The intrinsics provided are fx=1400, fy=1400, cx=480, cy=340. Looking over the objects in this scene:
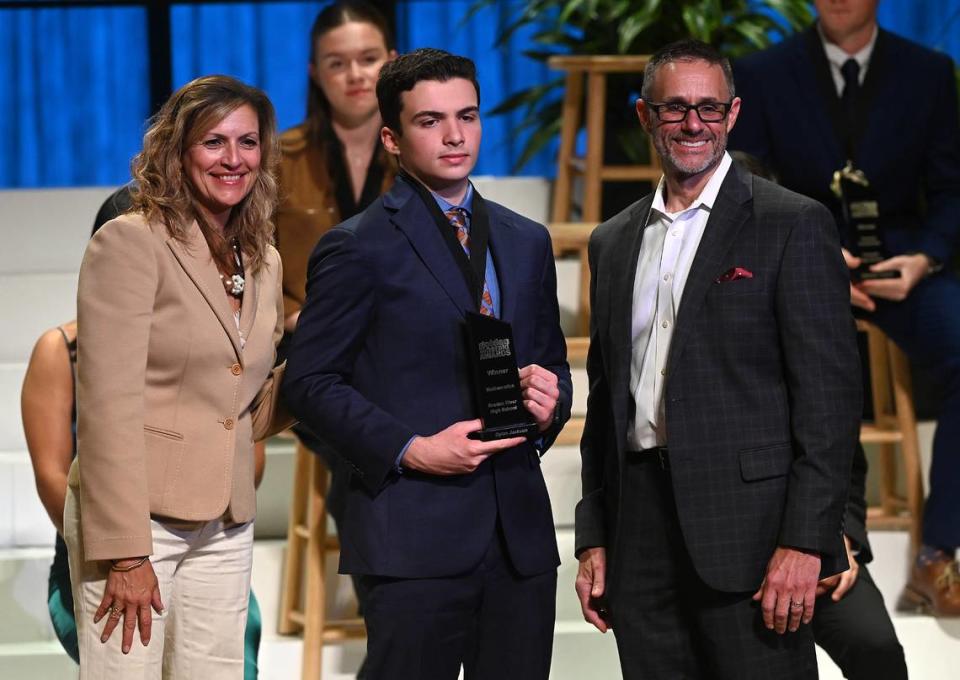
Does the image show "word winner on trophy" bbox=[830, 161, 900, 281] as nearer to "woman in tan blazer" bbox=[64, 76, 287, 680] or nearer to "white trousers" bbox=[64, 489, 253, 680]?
"woman in tan blazer" bbox=[64, 76, 287, 680]

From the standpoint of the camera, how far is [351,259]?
2193 millimetres

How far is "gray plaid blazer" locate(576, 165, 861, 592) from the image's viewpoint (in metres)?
2.13

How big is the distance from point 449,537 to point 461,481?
9 cm

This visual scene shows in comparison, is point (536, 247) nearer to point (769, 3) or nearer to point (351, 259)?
point (351, 259)

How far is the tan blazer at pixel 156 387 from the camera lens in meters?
2.11

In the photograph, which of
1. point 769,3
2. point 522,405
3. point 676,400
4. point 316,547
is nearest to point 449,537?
point 522,405

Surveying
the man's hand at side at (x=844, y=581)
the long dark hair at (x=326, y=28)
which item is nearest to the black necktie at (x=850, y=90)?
the long dark hair at (x=326, y=28)

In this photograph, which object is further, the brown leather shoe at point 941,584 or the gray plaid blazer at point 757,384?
the brown leather shoe at point 941,584

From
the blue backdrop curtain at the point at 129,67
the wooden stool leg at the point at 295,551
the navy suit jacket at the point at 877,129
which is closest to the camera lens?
the wooden stool leg at the point at 295,551

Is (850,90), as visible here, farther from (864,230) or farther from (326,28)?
(326,28)

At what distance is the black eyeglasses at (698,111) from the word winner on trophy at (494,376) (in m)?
0.44

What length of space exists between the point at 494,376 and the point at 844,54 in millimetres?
2252

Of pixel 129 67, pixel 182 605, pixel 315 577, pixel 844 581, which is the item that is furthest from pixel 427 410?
pixel 129 67

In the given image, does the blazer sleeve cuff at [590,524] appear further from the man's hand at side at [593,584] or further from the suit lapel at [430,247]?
the suit lapel at [430,247]
